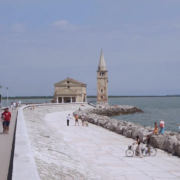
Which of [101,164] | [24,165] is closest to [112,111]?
[101,164]

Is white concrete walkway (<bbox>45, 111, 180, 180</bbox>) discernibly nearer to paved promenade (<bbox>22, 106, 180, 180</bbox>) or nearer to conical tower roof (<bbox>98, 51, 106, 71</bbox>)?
paved promenade (<bbox>22, 106, 180, 180</bbox>)

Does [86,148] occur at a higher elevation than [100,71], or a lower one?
lower

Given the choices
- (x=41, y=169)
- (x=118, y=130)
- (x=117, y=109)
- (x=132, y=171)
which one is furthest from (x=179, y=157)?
(x=117, y=109)

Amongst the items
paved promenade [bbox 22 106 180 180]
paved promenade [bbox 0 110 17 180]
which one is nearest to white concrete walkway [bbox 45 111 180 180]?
paved promenade [bbox 22 106 180 180]

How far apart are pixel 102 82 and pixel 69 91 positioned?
303 inches

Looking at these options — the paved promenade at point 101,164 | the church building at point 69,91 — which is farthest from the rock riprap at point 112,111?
the paved promenade at point 101,164

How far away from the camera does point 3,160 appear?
8898 millimetres

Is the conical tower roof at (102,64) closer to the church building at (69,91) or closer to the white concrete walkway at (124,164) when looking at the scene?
the church building at (69,91)

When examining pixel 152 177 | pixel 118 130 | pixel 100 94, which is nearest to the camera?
pixel 152 177

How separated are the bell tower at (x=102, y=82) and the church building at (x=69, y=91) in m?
4.01

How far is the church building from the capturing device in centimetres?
6994

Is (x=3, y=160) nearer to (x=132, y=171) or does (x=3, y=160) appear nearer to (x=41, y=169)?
(x=41, y=169)

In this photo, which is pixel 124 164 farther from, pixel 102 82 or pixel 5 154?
pixel 102 82

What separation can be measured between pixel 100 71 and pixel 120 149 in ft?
186
